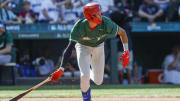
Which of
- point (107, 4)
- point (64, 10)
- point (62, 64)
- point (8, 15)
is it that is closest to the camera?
point (62, 64)

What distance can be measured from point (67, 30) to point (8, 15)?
5.80ft

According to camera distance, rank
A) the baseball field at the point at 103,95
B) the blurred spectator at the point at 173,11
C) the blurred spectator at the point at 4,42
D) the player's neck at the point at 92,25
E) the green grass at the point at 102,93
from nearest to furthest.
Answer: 1. the player's neck at the point at 92,25
2. the baseball field at the point at 103,95
3. the green grass at the point at 102,93
4. the blurred spectator at the point at 4,42
5. the blurred spectator at the point at 173,11

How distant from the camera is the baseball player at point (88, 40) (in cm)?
550

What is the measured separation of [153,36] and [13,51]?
207 inches

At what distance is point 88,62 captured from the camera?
582 centimetres


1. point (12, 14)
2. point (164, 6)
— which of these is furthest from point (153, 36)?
point (12, 14)

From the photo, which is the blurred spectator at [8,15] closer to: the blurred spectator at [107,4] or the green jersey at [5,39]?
the green jersey at [5,39]

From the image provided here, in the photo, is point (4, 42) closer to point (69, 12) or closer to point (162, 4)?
point (69, 12)

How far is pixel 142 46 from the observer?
1398 centimetres

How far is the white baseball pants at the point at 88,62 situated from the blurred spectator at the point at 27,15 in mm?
5498

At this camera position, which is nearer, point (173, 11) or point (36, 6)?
point (36, 6)

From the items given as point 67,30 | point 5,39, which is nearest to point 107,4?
point 67,30

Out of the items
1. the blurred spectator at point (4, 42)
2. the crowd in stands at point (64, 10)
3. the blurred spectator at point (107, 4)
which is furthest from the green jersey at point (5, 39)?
the blurred spectator at point (107, 4)

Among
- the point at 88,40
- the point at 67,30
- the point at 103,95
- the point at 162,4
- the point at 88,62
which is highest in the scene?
the point at 88,40
